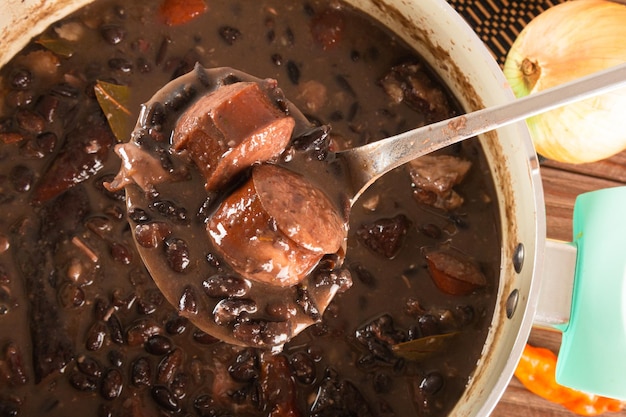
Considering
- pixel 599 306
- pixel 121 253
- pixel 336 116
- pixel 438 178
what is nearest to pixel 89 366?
pixel 121 253

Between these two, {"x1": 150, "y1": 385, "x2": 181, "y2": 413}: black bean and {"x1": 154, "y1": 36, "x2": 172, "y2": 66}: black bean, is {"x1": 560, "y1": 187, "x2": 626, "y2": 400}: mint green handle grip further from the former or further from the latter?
{"x1": 154, "y1": 36, "x2": 172, "y2": 66}: black bean

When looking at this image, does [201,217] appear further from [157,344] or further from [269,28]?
[269,28]

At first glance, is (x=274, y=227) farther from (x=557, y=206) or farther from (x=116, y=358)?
(x=557, y=206)

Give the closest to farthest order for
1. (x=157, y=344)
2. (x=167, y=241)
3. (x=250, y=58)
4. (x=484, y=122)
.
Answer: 1. (x=484, y=122)
2. (x=167, y=241)
3. (x=157, y=344)
4. (x=250, y=58)

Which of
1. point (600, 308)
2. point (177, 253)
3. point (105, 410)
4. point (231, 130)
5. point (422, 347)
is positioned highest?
point (231, 130)

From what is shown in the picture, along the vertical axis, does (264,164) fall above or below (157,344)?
above

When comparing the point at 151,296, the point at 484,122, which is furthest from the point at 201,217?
the point at 484,122

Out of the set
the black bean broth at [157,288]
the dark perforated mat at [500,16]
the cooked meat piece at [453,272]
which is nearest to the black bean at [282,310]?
the black bean broth at [157,288]
